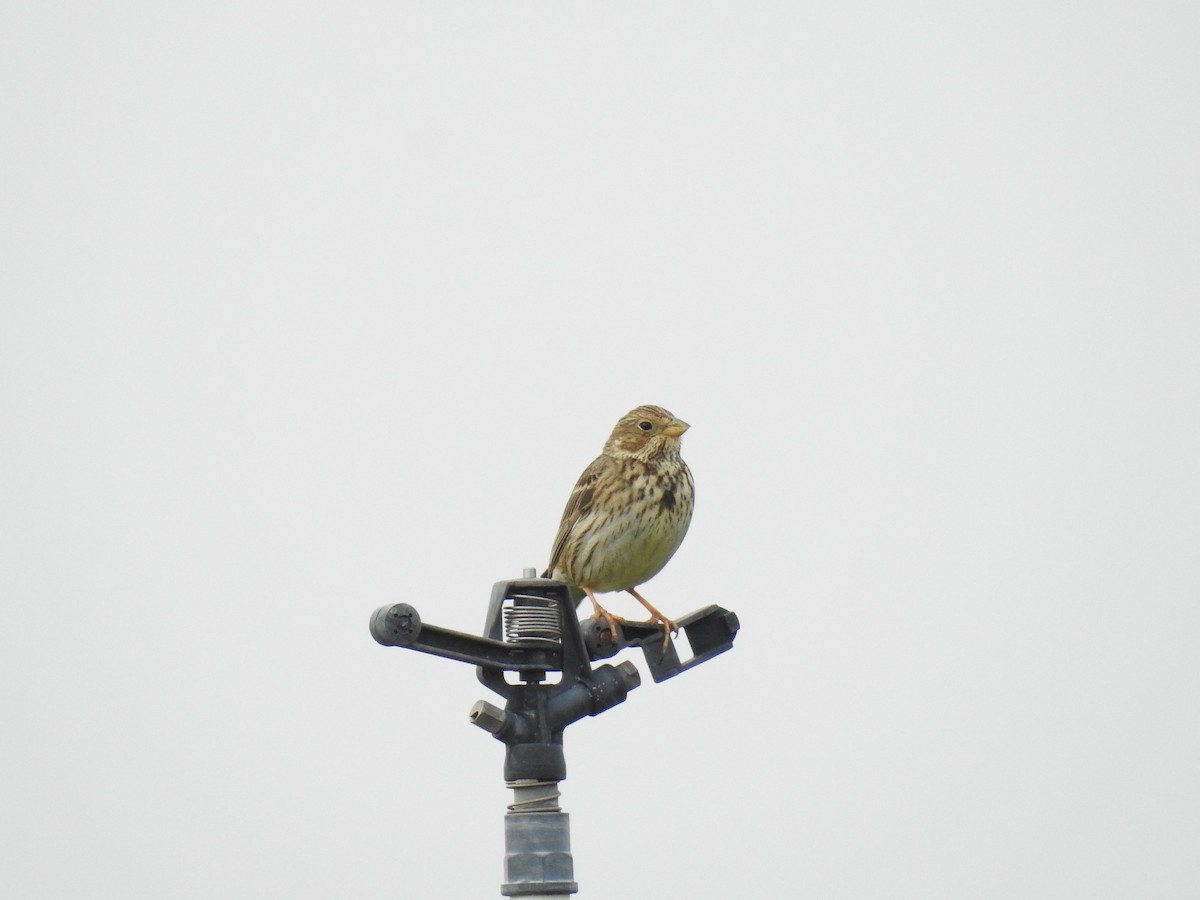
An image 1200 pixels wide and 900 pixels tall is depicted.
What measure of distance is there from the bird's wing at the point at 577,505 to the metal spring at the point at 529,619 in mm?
3218

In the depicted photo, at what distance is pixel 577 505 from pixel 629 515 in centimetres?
43

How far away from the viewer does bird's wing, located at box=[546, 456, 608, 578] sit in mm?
8953

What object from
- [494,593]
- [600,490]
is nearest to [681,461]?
[600,490]

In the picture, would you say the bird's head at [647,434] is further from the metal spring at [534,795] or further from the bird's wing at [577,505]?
the metal spring at [534,795]

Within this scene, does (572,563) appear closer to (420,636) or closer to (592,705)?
(592,705)

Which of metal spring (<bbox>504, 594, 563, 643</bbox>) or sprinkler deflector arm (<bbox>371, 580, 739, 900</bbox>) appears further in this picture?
metal spring (<bbox>504, 594, 563, 643</bbox>)

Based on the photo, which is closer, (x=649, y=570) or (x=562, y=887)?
(x=562, y=887)

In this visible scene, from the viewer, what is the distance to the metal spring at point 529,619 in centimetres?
564

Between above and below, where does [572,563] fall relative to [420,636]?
above

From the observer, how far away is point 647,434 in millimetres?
9219

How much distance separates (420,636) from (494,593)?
1.97ft

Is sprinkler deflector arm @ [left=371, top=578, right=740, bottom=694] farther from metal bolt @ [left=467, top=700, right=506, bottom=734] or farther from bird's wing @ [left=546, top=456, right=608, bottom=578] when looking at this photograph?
bird's wing @ [left=546, top=456, right=608, bottom=578]

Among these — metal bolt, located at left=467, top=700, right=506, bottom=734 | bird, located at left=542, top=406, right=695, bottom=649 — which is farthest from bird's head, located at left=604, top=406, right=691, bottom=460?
metal bolt, located at left=467, top=700, right=506, bottom=734

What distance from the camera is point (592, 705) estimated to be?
5.71 meters
